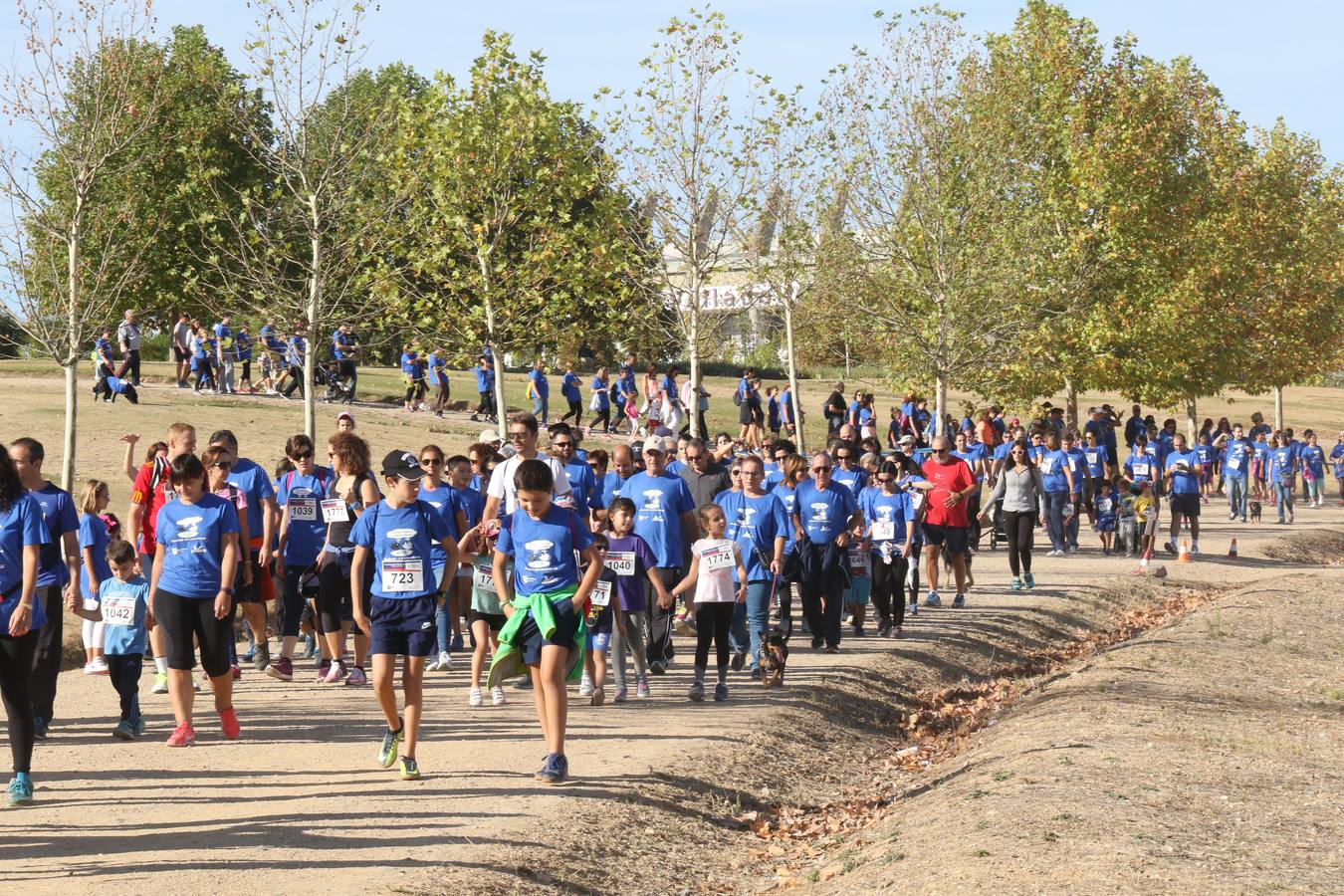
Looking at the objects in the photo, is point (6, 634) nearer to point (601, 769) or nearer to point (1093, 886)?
point (601, 769)

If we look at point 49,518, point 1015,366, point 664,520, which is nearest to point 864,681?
point 664,520

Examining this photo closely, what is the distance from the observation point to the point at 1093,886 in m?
8.07

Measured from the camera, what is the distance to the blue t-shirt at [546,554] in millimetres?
9836

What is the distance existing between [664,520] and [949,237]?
23.6 m

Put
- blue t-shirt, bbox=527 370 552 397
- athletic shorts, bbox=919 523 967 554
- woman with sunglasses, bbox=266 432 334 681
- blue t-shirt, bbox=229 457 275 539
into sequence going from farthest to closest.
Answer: blue t-shirt, bbox=527 370 552 397
athletic shorts, bbox=919 523 967 554
woman with sunglasses, bbox=266 432 334 681
blue t-shirt, bbox=229 457 275 539

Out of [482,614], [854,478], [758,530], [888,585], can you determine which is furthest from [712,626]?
[888,585]

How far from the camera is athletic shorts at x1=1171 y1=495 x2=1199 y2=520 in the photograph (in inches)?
1120

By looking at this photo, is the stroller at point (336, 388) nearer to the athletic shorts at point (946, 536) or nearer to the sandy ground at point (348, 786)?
the athletic shorts at point (946, 536)

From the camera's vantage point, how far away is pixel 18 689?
8992 millimetres

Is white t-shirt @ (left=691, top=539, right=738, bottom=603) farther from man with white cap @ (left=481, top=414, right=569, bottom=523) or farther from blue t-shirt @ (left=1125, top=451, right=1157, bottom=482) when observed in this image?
blue t-shirt @ (left=1125, top=451, right=1157, bottom=482)

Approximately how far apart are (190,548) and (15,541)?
1.76 meters

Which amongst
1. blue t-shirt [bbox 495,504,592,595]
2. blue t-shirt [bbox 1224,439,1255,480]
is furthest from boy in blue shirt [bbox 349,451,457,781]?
blue t-shirt [bbox 1224,439,1255,480]

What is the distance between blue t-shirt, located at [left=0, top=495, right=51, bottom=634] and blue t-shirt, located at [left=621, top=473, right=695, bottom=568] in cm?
514

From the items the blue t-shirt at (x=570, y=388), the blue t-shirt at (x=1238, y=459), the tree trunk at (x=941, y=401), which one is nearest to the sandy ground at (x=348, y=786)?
the tree trunk at (x=941, y=401)
